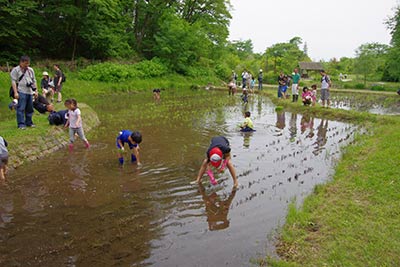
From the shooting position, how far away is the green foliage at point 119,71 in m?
27.0

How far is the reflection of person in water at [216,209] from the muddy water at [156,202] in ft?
0.06

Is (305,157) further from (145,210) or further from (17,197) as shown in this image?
(17,197)

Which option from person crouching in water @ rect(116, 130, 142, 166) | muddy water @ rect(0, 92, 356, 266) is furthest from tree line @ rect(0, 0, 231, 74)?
person crouching in water @ rect(116, 130, 142, 166)

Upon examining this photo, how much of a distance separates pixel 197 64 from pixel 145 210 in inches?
1369

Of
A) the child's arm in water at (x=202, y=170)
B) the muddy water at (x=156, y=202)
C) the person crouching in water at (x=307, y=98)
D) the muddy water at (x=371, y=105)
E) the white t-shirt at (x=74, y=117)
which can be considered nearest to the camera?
the muddy water at (x=156, y=202)

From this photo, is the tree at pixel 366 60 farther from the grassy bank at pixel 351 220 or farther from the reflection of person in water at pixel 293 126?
the grassy bank at pixel 351 220

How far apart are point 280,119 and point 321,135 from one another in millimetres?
3494

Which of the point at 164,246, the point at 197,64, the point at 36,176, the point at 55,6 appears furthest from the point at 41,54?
the point at 164,246

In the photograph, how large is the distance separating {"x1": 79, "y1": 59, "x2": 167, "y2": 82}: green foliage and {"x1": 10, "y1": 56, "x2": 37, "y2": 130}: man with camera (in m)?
17.6

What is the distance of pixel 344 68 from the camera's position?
66.2 m

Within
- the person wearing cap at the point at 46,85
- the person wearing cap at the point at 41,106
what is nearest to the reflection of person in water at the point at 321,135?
the person wearing cap at the point at 41,106

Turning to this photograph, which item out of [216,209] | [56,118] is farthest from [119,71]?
[216,209]

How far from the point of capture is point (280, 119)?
15.8 m

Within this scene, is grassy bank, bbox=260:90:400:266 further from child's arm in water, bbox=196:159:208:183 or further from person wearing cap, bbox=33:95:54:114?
person wearing cap, bbox=33:95:54:114
